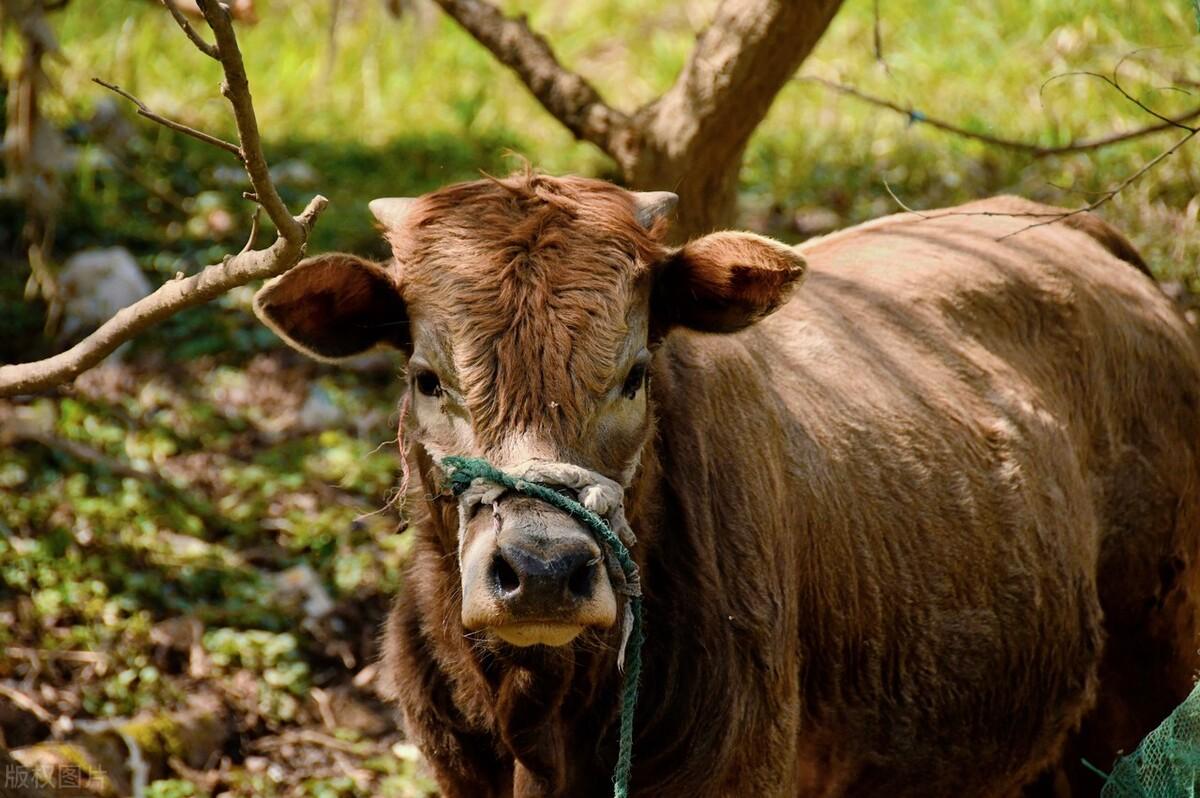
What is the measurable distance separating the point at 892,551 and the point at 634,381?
1527 mm

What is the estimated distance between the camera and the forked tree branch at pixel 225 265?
11.0ft

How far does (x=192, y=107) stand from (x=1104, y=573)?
27.0ft

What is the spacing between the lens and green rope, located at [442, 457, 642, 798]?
366 centimetres

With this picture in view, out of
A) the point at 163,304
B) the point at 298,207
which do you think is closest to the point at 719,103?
the point at 163,304

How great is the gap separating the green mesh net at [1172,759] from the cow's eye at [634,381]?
2043 mm

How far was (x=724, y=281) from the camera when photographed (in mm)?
4418

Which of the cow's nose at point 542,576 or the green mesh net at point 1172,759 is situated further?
the green mesh net at point 1172,759

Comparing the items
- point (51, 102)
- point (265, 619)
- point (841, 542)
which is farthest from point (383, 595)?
point (51, 102)

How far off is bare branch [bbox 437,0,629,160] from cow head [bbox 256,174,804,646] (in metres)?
2.51

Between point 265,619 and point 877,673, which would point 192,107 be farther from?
point 877,673

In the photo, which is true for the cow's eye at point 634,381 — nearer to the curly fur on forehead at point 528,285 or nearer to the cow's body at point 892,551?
the curly fur on forehead at point 528,285

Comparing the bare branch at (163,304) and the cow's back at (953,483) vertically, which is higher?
the bare branch at (163,304)

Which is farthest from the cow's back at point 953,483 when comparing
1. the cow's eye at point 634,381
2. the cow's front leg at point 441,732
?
the cow's front leg at point 441,732

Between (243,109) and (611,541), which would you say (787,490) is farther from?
(243,109)
